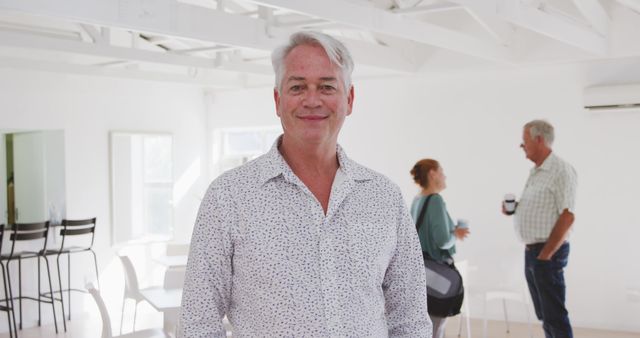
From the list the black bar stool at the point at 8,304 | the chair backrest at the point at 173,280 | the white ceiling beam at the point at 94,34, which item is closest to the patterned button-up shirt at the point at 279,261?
the chair backrest at the point at 173,280

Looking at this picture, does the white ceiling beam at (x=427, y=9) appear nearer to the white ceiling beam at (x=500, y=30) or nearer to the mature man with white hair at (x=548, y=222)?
the mature man with white hair at (x=548, y=222)

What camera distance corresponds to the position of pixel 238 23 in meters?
5.73

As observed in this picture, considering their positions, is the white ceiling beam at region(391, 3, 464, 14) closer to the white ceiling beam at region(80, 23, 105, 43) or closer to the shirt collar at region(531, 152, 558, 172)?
the shirt collar at region(531, 152, 558, 172)

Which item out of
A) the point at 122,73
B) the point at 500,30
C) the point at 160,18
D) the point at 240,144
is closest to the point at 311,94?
the point at 160,18

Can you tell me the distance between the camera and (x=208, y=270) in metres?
1.62

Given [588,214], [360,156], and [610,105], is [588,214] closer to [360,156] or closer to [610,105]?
[610,105]

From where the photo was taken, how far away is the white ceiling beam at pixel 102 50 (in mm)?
5969

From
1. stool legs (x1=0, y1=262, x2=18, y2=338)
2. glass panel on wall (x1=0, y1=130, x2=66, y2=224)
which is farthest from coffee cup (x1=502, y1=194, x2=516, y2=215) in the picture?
glass panel on wall (x1=0, y1=130, x2=66, y2=224)

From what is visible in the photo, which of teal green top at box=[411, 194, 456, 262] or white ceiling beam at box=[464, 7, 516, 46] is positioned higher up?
white ceiling beam at box=[464, 7, 516, 46]

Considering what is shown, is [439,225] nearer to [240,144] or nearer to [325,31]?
[325,31]

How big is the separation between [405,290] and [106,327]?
10.1ft

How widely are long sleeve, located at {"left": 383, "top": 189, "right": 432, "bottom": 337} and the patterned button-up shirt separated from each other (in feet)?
0.32

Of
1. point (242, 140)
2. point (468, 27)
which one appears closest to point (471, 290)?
point (468, 27)

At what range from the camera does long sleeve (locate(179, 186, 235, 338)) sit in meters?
1.60
